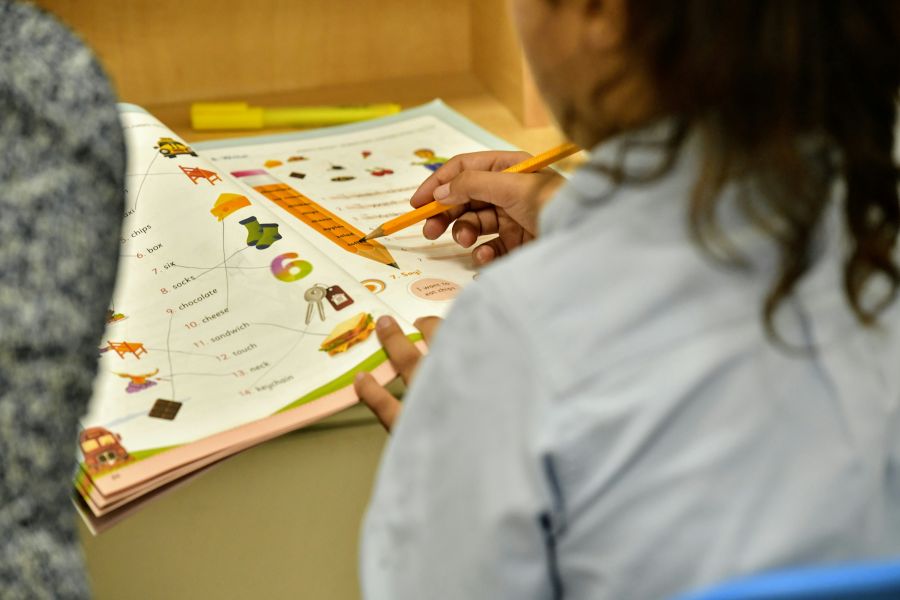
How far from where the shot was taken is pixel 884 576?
1.12 ft

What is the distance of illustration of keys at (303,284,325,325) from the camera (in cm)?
73

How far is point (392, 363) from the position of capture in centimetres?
68

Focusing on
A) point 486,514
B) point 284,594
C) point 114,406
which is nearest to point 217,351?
point 114,406

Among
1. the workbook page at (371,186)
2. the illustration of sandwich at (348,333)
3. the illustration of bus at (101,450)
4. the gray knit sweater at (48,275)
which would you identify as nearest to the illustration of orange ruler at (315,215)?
the workbook page at (371,186)

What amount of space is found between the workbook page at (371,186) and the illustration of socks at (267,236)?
0.14 ft

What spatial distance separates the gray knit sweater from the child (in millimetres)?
167

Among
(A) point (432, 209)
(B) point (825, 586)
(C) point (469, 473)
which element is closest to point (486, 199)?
(A) point (432, 209)

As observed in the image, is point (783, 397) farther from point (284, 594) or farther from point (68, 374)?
point (284, 594)

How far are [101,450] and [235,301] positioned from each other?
0.54 feet

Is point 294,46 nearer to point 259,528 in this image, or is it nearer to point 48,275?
point 259,528

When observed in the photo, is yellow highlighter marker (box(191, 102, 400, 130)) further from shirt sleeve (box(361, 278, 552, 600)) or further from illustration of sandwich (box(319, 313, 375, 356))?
shirt sleeve (box(361, 278, 552, 600))

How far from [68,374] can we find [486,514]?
19 cm

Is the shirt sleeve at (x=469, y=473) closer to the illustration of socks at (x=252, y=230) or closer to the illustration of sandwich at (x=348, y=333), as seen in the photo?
the illustration of sandwich at (x=348, y=333)

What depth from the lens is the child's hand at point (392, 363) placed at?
652 mm
